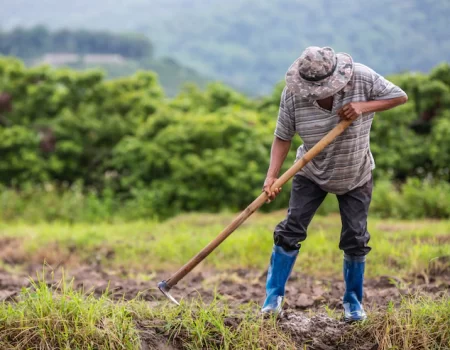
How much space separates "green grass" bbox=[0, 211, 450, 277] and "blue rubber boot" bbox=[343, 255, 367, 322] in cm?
198

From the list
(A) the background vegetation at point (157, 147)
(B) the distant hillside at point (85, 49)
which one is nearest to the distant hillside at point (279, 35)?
(B) the distant hillside at point (85, 49)

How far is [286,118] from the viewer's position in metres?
3.98

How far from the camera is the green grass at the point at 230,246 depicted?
655 cm

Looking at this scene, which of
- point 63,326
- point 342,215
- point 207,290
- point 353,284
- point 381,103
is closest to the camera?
point 63,326

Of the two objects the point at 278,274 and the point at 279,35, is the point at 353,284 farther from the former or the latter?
the point at 279,35

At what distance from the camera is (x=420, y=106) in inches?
532

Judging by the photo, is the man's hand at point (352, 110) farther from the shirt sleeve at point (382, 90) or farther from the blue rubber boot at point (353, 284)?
the blue rubber boot at point (353, 284)

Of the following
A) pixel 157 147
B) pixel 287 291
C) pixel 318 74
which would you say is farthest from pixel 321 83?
pixel 157 147

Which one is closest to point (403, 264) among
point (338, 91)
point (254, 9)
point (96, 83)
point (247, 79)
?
point (338, 91)

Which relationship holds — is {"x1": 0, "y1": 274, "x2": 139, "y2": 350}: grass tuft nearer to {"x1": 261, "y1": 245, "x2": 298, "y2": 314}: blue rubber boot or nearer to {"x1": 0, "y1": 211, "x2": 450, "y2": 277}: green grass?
{"x1": 261, "y1": 245, "x2": 298, "y2": 314}: blue rubber boot

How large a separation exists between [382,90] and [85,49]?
7207 centimetres

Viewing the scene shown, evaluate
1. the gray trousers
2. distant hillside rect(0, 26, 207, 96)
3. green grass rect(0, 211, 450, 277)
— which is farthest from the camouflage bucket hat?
distant hillside rect(0, 26, 207, 96)

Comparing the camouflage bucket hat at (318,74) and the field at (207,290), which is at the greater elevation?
the camouflage bucket hat at (318,74)

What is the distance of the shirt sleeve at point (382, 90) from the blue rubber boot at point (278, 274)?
3.73 feet
